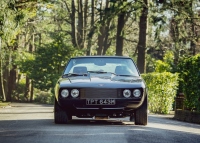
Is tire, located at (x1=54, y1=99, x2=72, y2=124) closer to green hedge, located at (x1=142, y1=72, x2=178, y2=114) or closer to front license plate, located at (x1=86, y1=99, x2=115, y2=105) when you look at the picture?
front license plate, located at (x1=86, y1=99, x2=115, y2=105)

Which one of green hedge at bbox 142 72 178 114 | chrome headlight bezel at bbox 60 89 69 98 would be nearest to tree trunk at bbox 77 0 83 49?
green hedge at bbox 142 72 178 114

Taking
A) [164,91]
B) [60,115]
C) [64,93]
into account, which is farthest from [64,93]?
[164,91]

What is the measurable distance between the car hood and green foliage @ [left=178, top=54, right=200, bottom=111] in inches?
224

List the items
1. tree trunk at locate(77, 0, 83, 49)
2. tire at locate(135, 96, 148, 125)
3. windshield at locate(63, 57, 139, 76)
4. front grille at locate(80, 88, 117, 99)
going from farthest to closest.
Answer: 1. tree trunk at locate(77, 0, 83, 49)
2. windshield at locate(63, 57, 139, 76)
3. tire at locate(135, 96, 148, 125)
4. front grille at locate(80, 88, 117, 99)

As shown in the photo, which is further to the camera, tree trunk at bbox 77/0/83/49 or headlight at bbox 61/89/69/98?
tree trunk at bbox 77/0/83/49

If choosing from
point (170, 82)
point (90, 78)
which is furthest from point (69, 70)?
point (170, 82)

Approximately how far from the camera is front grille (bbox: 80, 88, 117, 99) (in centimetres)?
1098

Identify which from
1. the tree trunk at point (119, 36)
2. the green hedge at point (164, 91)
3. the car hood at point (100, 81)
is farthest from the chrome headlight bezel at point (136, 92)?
the tree trunk at point (119, 36)

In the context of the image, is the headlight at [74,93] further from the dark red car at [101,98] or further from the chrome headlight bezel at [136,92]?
the chrome headlight bezel at [136,92]

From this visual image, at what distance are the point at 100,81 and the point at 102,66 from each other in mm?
1627

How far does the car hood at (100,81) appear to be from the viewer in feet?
36.2

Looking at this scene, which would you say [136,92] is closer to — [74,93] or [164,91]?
[74,93]

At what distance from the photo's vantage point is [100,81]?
1117 cm

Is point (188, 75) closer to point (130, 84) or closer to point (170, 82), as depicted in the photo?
point (170, 82)
